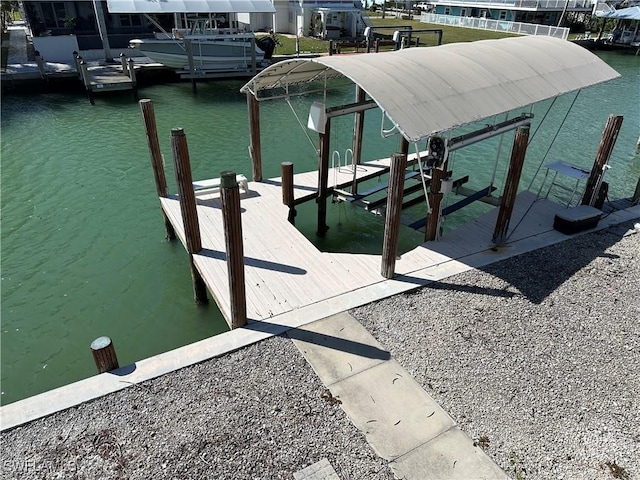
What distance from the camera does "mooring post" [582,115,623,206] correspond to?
12172mm

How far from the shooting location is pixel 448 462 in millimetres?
6035

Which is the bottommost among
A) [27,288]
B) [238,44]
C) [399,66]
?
[27,288]

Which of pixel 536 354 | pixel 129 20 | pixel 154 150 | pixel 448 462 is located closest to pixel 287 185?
pixel 154 150

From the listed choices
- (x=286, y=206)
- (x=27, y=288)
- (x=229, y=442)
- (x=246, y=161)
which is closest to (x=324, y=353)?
(x=229, y=442)

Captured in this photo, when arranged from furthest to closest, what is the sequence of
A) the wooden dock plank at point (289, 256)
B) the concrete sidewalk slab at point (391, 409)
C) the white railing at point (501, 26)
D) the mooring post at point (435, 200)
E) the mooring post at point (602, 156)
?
the white railing at point (501, 26)
the mooring post at point (602, 156)
the mooring post at point (435, 200)
the wooden dock plank at point (289, 256)
the concrete sidewalk slab at point (391, 409)

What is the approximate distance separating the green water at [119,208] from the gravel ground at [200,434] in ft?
8.94

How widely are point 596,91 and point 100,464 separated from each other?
36032 millimetres

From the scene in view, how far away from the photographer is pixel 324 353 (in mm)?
7664

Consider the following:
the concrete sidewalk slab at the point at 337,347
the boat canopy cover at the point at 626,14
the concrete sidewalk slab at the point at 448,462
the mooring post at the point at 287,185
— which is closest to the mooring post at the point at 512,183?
the concrete sidewalk slab at the point at 337,347

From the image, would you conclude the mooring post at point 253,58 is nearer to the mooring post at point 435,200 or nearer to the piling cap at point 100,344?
the mooring post at point 435,200

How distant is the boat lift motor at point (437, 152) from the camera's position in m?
9.77

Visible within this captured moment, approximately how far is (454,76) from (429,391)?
23.4 feet

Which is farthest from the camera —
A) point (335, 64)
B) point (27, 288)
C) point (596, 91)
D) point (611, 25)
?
point (611, 25)

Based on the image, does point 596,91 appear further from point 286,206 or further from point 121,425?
point 121,425
